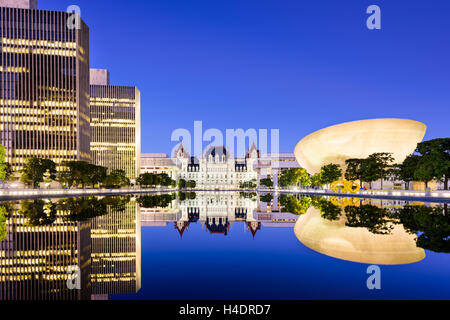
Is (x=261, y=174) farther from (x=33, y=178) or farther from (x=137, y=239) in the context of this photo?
(x=137, y=239)

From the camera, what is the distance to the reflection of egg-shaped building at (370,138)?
3442 inches

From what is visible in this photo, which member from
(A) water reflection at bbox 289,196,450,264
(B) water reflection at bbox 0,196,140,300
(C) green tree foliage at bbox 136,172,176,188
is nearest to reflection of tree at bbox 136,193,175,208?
(B) water reflection at bbox 0,196,140,300

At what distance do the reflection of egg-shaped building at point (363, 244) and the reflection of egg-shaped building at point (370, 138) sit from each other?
258 feet

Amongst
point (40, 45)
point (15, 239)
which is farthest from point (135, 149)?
point (15, 239)

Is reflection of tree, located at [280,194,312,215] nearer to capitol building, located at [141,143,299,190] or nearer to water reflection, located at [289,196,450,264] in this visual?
water reflection, located at [289,196,450,264]

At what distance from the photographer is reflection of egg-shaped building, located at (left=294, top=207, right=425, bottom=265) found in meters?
11.4

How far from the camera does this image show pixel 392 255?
11609mm

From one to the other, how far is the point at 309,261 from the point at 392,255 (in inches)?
131

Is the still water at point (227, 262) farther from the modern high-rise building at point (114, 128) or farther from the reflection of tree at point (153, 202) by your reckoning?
the modern high-rise building at point (114, 128)

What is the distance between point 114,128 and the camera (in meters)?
147

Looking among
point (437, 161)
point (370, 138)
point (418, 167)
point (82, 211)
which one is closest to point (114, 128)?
point (370, 138)

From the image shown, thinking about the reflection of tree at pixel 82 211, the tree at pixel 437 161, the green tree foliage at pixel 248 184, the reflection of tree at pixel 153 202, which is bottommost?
the green tree foliage at pixel 248 184

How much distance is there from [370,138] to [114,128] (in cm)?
11525

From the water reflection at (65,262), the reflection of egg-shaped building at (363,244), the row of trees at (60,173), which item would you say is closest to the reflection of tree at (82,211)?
the water reflection at (65,262)
